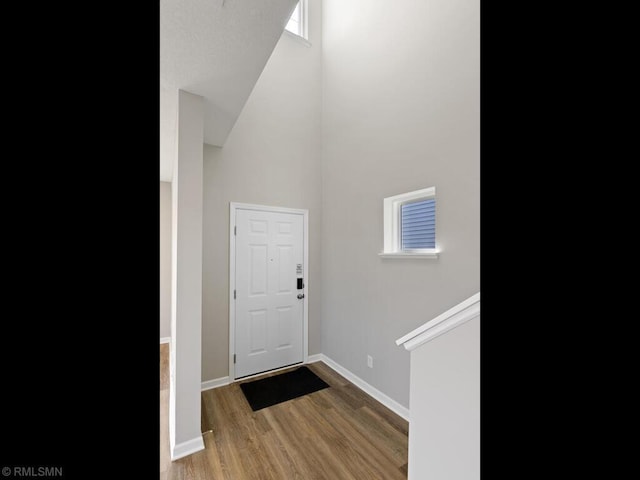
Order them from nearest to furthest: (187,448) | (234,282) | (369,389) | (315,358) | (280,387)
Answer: (187,448), (369,389), (280,387), (234,282), (315,358)

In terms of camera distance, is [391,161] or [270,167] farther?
[270,167]

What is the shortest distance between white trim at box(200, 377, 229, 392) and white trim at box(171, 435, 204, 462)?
94 cm

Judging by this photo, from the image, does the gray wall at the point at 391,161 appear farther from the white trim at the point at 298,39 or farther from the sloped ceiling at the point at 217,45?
the sloped ceiling at the point at 217,45

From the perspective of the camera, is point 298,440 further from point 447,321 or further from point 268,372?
point 447,321

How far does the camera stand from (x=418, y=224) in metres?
2.45

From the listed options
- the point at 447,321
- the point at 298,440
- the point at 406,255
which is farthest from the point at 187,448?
the point at 406,255

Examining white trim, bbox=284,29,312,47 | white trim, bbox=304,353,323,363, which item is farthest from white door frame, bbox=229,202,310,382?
white trim, bbox=284,29,312,47

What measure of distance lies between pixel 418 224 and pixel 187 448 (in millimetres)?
2377

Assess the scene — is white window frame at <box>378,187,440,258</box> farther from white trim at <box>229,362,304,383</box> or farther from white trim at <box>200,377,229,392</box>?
white trim at <box>200,377,229,392</box>

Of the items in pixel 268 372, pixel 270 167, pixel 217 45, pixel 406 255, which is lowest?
pixel 268 372

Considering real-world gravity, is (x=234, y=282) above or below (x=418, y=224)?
below

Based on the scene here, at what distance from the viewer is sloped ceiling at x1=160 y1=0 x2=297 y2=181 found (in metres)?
1.27
